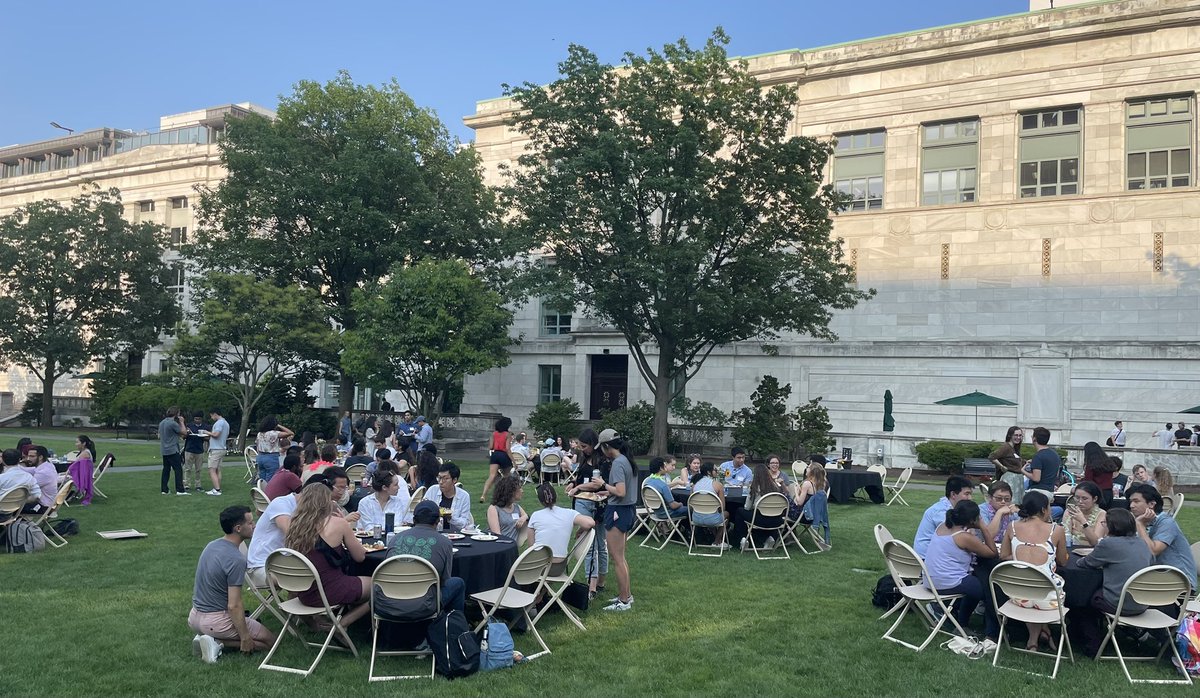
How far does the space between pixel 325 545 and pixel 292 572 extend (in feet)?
1.18

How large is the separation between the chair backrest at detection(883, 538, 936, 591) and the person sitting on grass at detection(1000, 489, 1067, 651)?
2.62ft

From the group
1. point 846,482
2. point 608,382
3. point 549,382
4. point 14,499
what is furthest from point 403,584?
point 549,382

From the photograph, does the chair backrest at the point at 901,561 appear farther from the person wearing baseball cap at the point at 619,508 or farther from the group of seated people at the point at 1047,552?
the person wearing baseball cap at the point at 619,508

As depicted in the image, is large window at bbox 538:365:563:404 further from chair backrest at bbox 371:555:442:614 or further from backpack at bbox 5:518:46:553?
chair backrest at bbox 371:555:442:614

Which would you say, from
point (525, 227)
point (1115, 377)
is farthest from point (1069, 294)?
point (525, 227)

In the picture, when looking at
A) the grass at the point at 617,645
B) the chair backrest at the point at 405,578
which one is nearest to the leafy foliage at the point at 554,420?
the grass at the point at 617,645

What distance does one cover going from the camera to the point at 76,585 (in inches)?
372

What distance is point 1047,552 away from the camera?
7531 millimetres

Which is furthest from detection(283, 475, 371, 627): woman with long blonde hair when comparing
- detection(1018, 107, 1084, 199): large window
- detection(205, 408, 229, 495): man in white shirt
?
detection(1018, 107, 1084, 199): large window

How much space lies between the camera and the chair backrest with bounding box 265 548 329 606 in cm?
676

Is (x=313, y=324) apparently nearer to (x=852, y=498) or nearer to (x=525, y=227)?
(x=525, y=227)

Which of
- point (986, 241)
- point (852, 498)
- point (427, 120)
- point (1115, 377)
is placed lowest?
point (852, 498)

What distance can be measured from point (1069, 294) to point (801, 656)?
1073 inches

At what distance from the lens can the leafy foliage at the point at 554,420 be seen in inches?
1300
